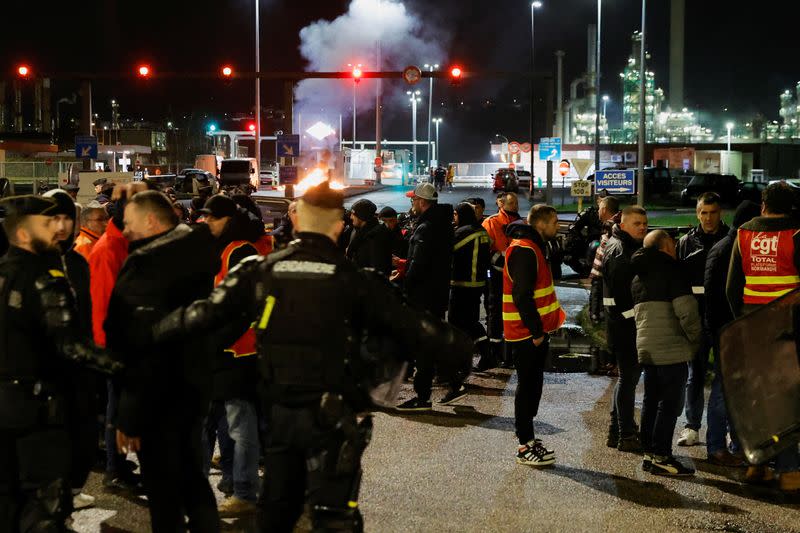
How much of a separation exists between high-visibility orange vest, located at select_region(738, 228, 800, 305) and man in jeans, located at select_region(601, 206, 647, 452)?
816 millimetres

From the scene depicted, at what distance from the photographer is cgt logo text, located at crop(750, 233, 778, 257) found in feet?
22.8

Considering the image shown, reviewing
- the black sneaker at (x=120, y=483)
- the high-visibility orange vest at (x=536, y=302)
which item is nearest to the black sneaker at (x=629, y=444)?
the high-visibility orange vest at (x=536, y=302)

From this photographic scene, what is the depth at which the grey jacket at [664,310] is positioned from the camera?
6.96m

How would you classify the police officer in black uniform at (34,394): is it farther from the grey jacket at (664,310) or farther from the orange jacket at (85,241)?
the grey jacket at (664,310)

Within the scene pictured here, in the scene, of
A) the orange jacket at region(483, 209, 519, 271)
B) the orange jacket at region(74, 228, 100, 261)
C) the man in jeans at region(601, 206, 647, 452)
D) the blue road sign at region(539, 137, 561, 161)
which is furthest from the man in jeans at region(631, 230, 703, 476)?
the blue road sign at region(539, 137, 561, 161)

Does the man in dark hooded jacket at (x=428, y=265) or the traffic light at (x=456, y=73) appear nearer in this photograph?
the man in dark hooded jacket at (x=428, y=265)

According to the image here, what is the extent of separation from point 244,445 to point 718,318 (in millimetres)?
3647

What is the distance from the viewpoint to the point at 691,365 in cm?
821

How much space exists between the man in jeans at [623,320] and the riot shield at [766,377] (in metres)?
1.10

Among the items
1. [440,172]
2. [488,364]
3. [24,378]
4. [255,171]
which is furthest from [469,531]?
[440,172]

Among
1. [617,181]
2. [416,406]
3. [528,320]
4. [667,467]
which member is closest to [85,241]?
[416,406]

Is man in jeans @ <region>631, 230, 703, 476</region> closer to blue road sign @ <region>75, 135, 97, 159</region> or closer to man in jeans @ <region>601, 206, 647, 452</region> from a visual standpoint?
man in jeans @ <region>601, 206, 647, 452</region>

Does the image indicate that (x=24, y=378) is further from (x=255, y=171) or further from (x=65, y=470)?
(x=255, y=171)

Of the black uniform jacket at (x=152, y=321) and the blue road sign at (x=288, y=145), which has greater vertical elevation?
the blue road sign at (x=288, y=145)
